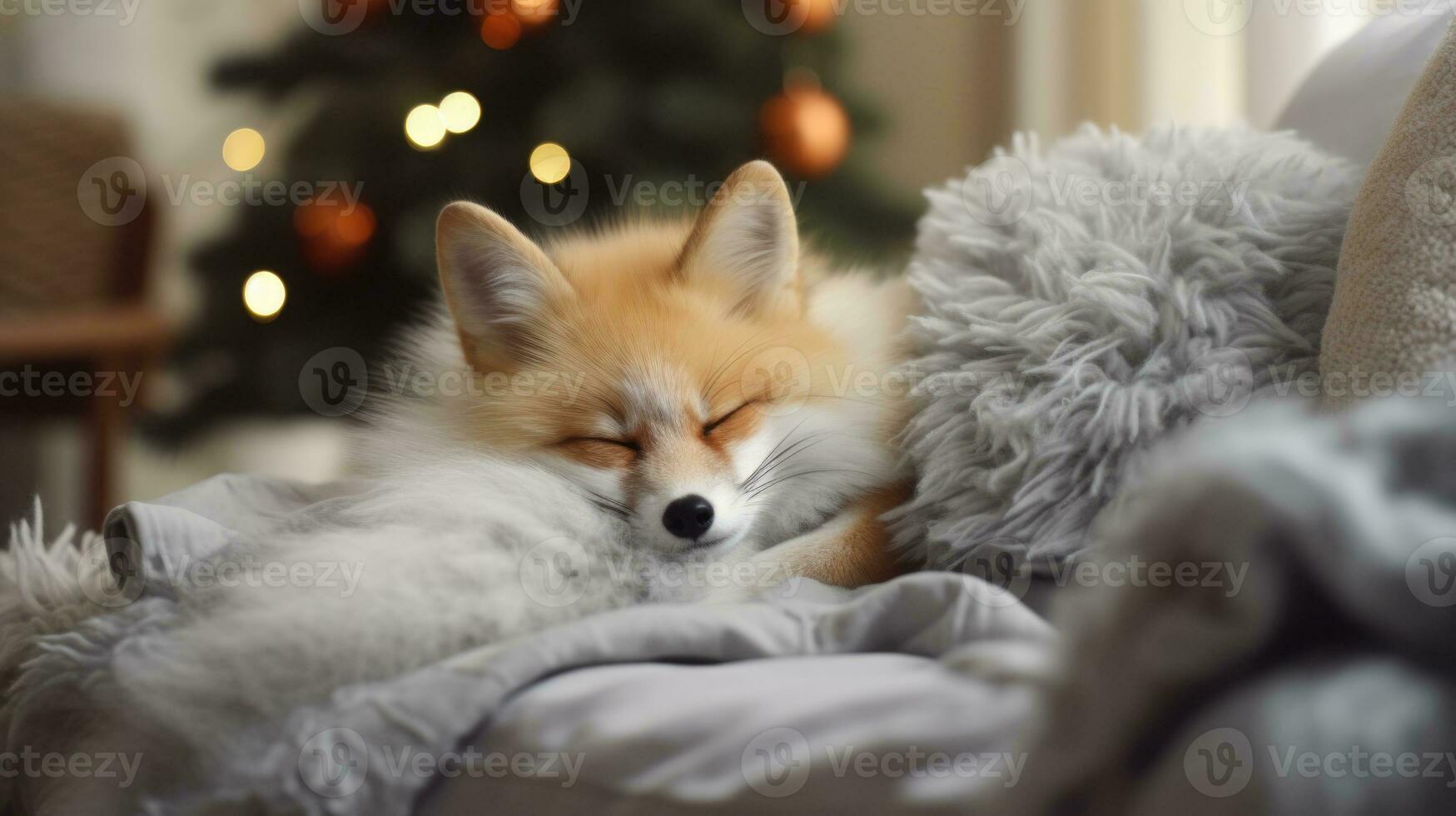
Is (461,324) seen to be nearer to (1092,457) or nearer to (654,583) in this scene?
(654,583)

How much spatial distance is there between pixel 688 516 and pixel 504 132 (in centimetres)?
147

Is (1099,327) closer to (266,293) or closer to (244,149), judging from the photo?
(266,293)

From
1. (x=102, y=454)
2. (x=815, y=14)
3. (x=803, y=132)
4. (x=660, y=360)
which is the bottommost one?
(x=102, y=454)

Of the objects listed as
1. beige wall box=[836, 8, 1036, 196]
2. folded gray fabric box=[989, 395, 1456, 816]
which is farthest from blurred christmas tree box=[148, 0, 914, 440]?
folded gray fabric box=[989, 395, 1456, 816]

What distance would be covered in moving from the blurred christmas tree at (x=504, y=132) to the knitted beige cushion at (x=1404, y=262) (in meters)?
1.42

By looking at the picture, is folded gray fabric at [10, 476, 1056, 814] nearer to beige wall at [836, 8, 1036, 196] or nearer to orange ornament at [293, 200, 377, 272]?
orange ornament at [293, 200, 377, 272]

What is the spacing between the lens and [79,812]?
2.41ft

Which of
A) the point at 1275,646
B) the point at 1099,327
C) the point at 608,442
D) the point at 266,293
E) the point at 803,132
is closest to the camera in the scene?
the point at 1275,646

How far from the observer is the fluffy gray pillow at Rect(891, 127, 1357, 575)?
829 millimetres

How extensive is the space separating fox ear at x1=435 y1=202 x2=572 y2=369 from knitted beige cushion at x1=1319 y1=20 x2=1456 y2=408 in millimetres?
691

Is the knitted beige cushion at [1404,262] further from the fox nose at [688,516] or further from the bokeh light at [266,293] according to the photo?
the bokeh light at [266,293]

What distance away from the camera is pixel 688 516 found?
37.0 inches

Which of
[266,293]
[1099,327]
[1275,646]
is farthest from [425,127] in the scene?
[1275,646]

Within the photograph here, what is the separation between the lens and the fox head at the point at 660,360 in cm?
98
